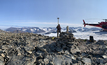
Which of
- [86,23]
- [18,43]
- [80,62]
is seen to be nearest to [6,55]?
[18,43]

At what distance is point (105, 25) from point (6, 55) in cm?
5676

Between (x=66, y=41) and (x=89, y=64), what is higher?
(x=66, y=41)

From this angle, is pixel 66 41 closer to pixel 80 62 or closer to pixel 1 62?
pixel 80 62

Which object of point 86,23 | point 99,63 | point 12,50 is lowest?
point 99,63

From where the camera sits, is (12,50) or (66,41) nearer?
(12,50)

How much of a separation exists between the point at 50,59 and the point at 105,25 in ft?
175

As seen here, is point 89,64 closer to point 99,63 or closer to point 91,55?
point 99,63

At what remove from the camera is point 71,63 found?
25.5 ft

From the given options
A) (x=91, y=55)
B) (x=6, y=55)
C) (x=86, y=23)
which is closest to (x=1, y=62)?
(x=6, y=55)

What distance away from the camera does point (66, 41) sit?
422 inches

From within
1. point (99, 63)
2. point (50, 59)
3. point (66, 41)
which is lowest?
point (99, 63)

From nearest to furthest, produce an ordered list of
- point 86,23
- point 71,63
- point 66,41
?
point 71,63, point 66,41, point 86,23

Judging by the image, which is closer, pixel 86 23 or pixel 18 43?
pixel 18 43

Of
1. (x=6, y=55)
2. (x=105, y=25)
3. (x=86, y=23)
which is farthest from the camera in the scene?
(x=86, y=23)
